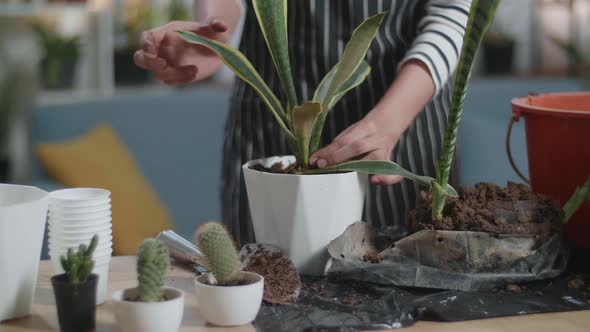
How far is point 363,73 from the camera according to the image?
1106 millimetres

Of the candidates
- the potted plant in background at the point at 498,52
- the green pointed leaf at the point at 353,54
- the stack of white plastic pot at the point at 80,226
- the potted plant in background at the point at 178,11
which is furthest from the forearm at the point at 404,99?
the potted plant in background at the point at 498,52

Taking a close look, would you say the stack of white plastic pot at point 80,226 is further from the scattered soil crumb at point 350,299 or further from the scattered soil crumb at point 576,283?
the scattered soil crumb at point 576,283

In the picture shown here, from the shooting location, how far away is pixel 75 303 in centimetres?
81

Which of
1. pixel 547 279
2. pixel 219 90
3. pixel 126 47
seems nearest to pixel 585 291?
pixel 547 279

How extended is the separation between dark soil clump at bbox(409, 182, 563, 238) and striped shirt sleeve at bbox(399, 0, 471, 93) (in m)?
0.27

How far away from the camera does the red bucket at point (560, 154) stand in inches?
42.8

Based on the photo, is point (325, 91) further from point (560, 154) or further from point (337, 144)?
point (560, 154)

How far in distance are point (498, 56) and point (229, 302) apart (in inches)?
136

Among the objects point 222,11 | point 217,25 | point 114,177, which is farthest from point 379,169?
point 114,177

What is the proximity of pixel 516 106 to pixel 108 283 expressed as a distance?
0.62 m

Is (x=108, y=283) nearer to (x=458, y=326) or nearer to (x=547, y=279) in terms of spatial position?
(x=458, y=326)

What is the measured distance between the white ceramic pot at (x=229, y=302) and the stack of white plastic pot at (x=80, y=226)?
14 centimetres

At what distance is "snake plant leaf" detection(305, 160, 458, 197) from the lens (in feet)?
3.29

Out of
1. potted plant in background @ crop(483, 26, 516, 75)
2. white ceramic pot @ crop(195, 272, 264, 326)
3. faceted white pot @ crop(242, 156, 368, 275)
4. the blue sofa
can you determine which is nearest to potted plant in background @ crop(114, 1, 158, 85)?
the blue sofa
